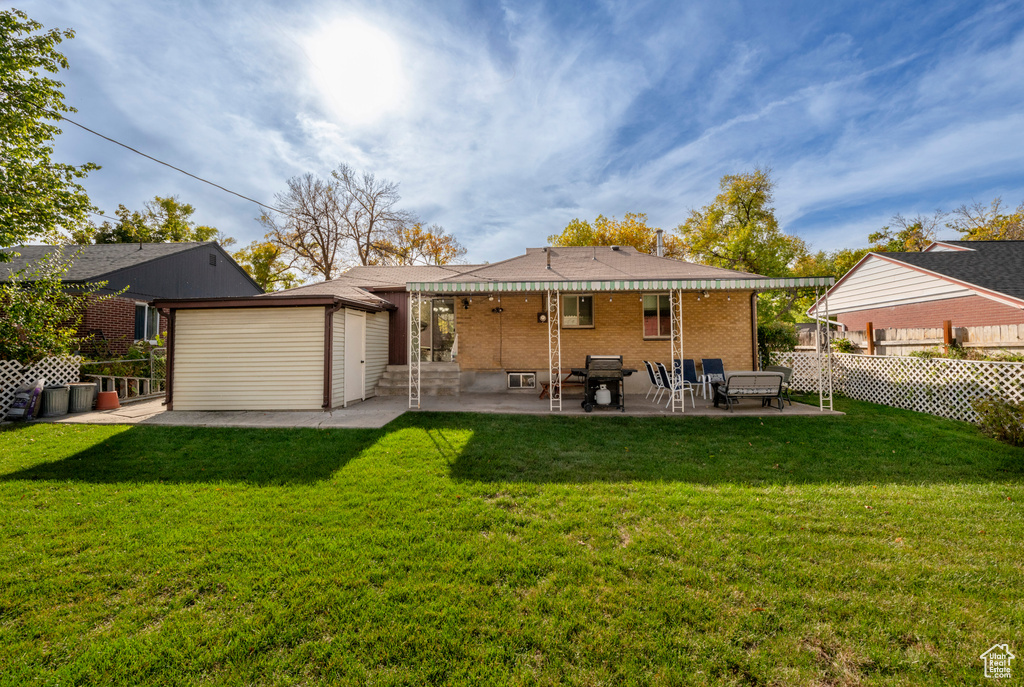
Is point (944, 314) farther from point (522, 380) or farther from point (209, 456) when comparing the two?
point (209, 456)

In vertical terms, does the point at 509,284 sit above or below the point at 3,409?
above

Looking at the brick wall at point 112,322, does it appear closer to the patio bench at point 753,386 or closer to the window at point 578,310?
the window at point 578,310

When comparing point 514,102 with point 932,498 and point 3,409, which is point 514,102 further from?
point 3,409

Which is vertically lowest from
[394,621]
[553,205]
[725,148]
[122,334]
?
[394,621]

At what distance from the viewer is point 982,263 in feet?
41.8

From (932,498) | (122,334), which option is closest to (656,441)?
(932,498)

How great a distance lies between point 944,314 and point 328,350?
19827mm

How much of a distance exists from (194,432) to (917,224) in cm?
4298

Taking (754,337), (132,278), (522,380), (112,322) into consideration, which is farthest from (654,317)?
(132,278)

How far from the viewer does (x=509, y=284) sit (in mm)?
9617

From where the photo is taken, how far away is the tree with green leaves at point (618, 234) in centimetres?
3125

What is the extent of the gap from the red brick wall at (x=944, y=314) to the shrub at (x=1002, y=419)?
23.1 feet

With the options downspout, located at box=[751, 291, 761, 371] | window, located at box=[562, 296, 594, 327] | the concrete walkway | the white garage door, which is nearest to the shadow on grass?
the concrete walkway

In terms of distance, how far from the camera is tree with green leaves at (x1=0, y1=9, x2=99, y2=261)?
10820 millimetres
